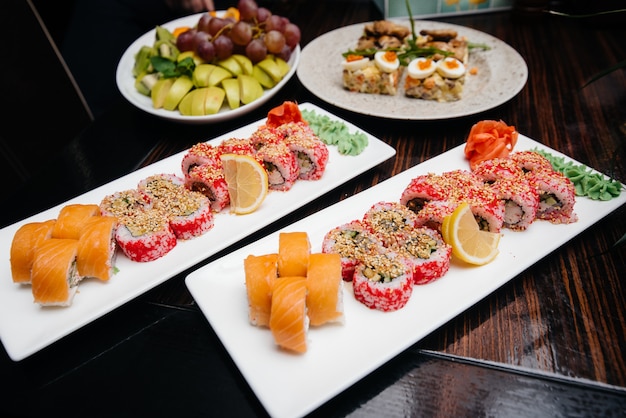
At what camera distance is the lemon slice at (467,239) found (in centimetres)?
151

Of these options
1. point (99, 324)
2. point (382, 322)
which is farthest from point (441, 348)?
point (99, 324)

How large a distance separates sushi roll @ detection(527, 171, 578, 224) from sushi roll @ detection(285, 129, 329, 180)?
89 centimetres

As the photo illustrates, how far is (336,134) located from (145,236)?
3.57ft

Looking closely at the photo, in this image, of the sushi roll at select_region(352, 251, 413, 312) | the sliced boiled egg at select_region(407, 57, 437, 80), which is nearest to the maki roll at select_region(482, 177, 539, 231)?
the sushi roll at select_region(352, 251, 413, 312)

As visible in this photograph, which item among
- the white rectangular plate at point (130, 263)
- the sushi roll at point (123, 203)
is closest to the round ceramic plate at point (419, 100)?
the white rectangular plate at point (130, 263)

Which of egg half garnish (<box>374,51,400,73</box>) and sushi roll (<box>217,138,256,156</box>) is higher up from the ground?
egg half garnish (<box>374,51,400,73</box>)

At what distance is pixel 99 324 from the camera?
152 cm

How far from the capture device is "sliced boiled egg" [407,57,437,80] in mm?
2525

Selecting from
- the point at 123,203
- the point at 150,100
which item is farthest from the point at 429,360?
the point at 150,100

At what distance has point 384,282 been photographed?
140cm

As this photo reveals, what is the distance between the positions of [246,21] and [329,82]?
2.35ft

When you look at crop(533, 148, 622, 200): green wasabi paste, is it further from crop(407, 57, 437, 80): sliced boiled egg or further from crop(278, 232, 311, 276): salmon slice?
crop(278, 232, 311, 276): salmon slice

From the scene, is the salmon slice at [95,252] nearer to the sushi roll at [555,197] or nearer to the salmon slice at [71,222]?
the salmon slice at [71,222]

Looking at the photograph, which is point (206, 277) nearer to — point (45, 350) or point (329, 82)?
point (45, 350)
